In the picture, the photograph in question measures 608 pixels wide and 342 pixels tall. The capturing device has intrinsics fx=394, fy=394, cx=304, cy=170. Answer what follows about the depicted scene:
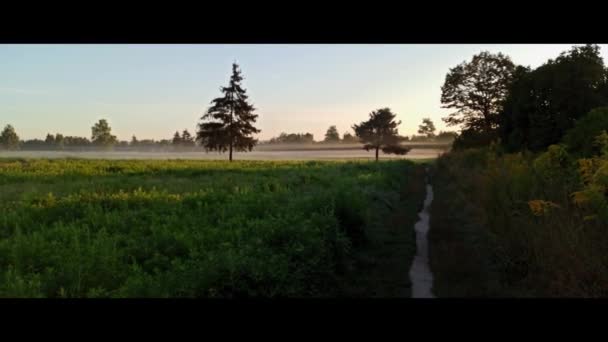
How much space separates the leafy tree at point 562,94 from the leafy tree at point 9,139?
239ft

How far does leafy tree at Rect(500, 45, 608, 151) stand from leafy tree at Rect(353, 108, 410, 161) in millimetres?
38686

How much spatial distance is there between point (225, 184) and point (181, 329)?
1369 cm

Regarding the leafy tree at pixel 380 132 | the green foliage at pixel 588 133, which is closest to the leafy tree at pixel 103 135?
the leafy tree at pixel 380 132

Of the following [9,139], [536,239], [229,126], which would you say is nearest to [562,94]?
[536,239]

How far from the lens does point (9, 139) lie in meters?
64.7

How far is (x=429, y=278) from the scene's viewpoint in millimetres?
6969

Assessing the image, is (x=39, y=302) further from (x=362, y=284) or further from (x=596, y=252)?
(x=596, y=252)

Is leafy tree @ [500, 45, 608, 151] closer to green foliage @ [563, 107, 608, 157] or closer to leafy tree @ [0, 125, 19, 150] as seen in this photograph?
green foliage @ [563, 107, 608, 157]

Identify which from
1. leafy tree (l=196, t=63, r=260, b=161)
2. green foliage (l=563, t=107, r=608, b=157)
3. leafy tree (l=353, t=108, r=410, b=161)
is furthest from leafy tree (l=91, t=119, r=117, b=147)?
green foliage (l=563, t=107, r=608, b=157)

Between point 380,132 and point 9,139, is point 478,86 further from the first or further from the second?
point 9,139

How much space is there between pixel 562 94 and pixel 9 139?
7672cm

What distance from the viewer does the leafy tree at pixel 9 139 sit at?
62.7 metres
